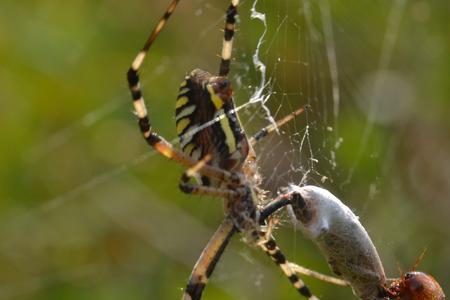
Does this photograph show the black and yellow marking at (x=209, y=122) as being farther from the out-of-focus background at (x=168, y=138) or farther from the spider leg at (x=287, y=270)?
the out-of-focus background at (x=168, y=138)

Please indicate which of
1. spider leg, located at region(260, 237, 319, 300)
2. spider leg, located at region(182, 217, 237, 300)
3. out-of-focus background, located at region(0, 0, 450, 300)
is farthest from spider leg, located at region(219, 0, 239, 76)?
out-of-focus background, located at region(0, 0, 450, 300)

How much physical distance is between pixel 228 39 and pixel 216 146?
421mm

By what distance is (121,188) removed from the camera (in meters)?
4.10

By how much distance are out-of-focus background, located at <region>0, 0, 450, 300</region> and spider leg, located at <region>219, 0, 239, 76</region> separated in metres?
0.99

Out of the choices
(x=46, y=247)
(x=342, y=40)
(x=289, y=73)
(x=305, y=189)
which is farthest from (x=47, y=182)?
(x=305, y=189)

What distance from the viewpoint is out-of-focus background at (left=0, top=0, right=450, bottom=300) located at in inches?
155

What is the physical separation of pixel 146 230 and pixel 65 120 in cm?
69

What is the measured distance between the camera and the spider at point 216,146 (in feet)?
7.98

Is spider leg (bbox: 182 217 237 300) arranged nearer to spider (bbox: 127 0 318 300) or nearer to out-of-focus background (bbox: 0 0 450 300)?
spider (bbox: 127 0 318 300)

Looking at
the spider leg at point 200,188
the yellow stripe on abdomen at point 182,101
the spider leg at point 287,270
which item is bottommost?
the spider leg at point 287,270

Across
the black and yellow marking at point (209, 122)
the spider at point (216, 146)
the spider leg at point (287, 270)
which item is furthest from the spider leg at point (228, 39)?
the spider leg at point (287, 270)

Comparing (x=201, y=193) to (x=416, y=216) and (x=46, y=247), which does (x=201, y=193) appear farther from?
(x=416, y=216)

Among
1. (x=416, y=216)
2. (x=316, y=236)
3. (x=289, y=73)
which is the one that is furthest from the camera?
(x=416, y=216)

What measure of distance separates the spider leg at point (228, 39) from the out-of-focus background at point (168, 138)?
99 cm
